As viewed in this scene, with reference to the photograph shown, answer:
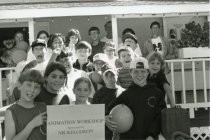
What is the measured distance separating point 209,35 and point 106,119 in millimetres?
4996

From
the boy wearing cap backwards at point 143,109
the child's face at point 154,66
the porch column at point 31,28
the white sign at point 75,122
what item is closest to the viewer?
the white sign at point 75,122

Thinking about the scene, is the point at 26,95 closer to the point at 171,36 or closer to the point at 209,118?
the point at 209,118

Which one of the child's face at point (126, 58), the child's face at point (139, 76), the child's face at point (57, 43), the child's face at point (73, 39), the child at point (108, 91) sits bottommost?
the child at point (108, 91)

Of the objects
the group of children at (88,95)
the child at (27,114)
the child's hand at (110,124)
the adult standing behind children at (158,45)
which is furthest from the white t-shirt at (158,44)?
the child at (27,114)

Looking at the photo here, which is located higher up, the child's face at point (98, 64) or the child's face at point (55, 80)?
the child's face at point (98, 64)

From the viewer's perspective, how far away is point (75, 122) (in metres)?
3.46

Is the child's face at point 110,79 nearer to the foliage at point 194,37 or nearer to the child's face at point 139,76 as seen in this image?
the child's face at point 139,76

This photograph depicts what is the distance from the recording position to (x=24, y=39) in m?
8.77

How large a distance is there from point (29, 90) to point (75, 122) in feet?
1.76

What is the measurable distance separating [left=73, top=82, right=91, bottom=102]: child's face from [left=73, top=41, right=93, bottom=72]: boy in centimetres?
210

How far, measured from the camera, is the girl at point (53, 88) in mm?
4051

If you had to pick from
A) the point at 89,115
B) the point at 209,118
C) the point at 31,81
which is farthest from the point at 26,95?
the point at 209,118

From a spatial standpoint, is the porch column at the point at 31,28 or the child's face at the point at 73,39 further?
the porch column at the point at 31,28

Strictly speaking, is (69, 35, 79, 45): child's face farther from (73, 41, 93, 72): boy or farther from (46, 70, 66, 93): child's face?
(46, 70, 66, 93): child's face
